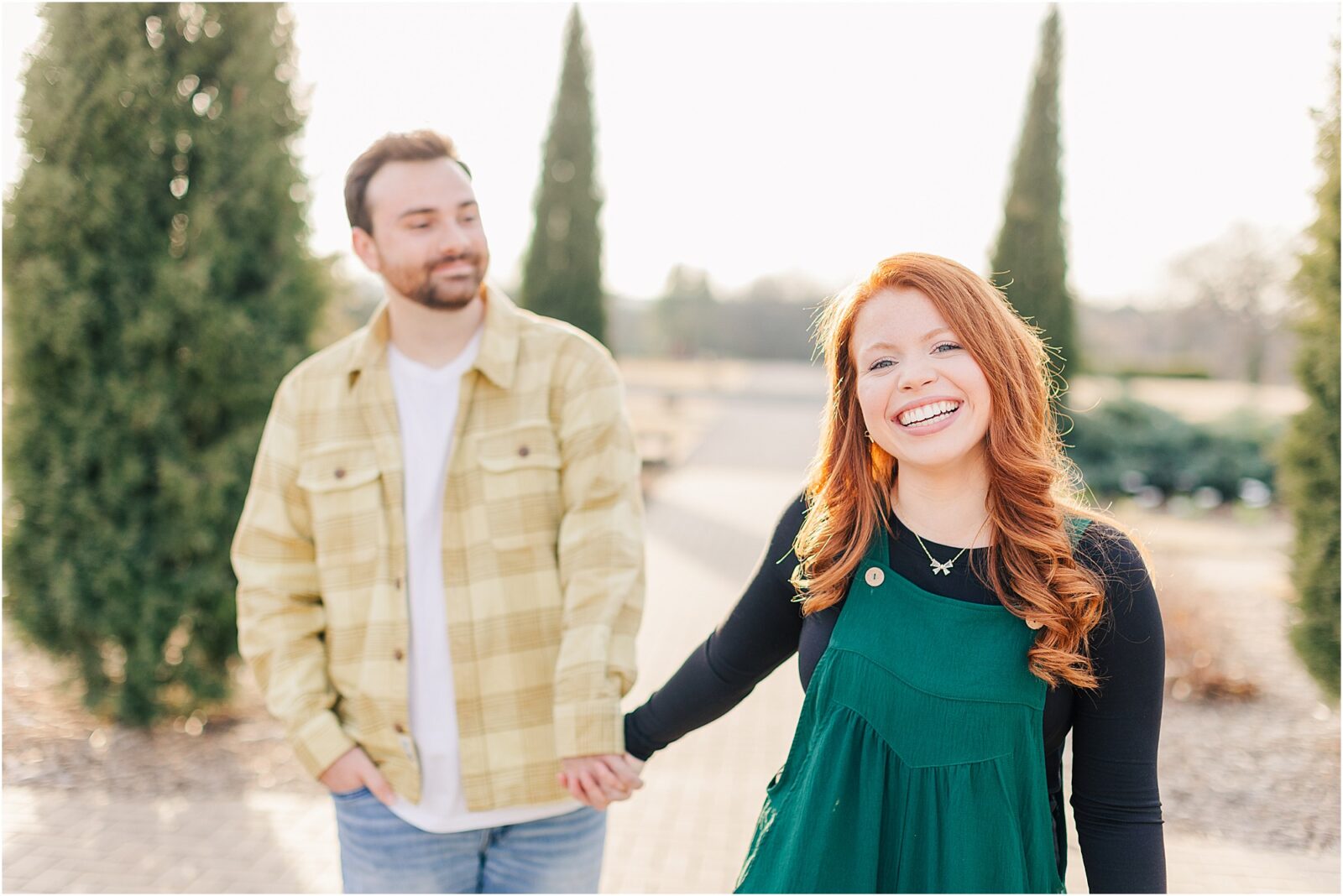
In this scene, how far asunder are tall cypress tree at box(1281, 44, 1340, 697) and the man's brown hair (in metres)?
4.49

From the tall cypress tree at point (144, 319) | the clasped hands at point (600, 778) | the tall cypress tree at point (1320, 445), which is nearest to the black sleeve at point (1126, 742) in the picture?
the clasped hands at point (600, 778)

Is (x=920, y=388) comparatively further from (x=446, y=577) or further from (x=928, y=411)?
(x=446, y=577)

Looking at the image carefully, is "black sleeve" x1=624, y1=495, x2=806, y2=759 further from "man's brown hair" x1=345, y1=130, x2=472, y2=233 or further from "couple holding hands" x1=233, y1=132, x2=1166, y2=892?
"man's brown hair" x1=345, y1=130, x2=472, y2=233

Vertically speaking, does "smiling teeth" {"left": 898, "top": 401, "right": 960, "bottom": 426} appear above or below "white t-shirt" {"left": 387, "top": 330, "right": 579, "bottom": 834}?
above

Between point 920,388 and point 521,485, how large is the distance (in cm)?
103

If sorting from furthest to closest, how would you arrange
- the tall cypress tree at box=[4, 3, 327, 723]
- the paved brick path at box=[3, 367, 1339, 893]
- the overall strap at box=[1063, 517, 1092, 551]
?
the tall cypress tree at box=[4, 3, 327, 723] < the paved brick path at box=[3, 367, 1339, 893] < the overall strap at box=[1063, 517, 1092, 551]

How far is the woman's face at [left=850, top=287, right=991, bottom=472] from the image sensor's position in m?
1.62

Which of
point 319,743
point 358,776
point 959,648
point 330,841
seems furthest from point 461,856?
point 330,841

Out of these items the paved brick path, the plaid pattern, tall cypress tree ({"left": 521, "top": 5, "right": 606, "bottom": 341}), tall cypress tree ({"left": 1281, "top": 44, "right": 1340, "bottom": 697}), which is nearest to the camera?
the plaid pattern

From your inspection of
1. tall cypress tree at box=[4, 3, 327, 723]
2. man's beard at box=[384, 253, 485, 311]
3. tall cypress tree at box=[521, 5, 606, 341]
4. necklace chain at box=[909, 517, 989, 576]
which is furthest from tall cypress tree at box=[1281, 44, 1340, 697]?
tall cypress tree at box=[521, 5, 606, 341]

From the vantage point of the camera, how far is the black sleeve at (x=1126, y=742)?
5.03 ft

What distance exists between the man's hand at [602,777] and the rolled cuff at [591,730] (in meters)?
0.02

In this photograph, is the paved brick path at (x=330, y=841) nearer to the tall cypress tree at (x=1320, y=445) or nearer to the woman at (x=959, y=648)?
the tall cypress tree at (x=1320, y=445)

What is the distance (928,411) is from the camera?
1621mm
